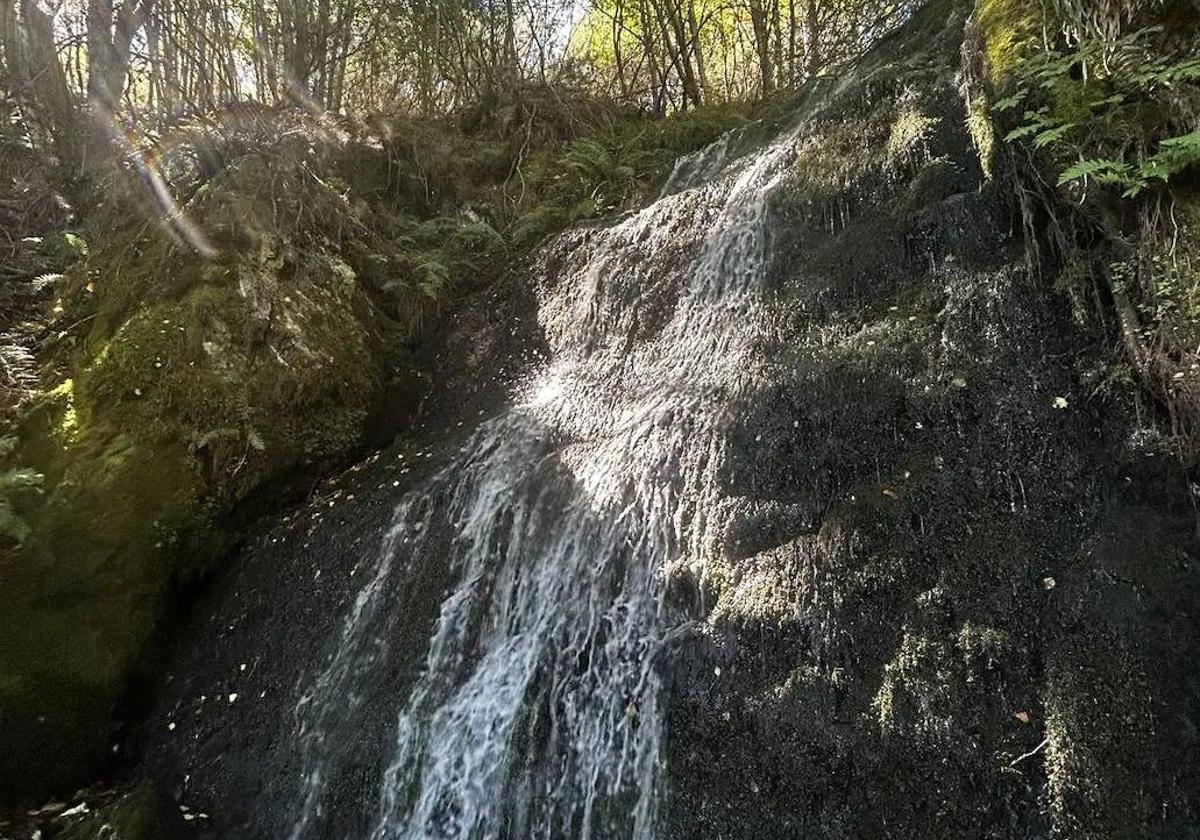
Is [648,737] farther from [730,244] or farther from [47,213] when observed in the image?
[47,213]

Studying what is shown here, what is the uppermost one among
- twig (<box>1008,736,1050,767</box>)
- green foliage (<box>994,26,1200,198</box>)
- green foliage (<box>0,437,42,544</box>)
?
green foliage (<box>994,26,1200,198</box>)

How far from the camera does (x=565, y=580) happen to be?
4195 millimetres

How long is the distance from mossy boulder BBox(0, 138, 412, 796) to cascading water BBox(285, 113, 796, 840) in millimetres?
1469

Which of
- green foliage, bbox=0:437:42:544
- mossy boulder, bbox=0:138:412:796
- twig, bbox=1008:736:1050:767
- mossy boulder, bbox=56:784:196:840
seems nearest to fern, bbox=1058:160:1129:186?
twig, bbox=1008:736:1050:767

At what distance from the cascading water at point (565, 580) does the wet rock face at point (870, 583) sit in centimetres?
6

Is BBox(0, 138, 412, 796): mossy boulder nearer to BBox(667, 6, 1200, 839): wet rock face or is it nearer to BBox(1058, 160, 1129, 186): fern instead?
BBox(667, 6, 1200, 839): wet rock face

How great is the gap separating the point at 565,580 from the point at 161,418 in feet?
11.4

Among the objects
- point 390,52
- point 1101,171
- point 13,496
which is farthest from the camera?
point 390,52

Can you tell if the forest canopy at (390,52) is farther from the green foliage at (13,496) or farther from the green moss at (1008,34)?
the green moss at (1008,34)

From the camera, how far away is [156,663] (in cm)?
488

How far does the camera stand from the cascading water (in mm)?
3658

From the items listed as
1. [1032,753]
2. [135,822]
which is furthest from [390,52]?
[1032,753]

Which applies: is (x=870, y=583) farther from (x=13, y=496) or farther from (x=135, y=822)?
(x=13, y=496)

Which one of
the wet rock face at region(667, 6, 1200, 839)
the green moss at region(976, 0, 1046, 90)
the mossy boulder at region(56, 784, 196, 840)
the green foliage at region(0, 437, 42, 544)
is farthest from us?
the green foliage at region(0, 437, 42, 544)
